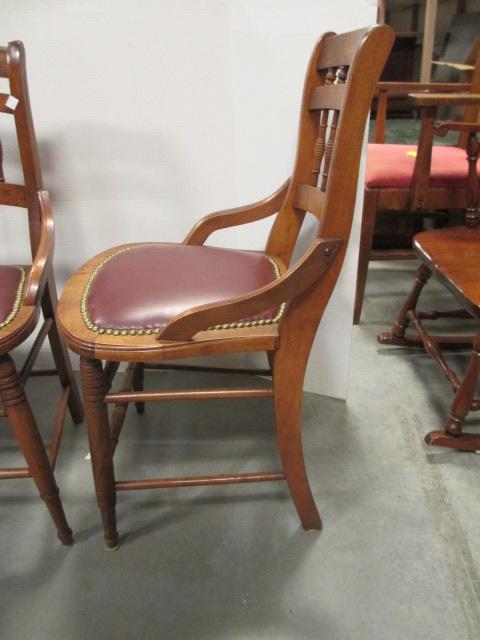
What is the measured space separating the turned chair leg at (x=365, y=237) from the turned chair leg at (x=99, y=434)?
110 centimetres

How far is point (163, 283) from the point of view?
33.4 inches

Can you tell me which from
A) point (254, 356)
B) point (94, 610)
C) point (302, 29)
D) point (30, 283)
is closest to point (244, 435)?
point (254, 356)

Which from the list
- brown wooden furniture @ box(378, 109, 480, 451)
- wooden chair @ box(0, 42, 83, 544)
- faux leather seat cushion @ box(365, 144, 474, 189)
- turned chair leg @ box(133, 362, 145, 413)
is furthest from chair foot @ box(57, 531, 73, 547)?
faux leather seat cushion @ box(365, 144, 474, 189)

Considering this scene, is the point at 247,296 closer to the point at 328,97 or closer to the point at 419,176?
the point at 328,97

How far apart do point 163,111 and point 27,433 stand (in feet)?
2.66

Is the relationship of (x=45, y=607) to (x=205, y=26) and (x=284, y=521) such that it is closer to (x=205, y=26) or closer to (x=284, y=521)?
(x=284, y=521)

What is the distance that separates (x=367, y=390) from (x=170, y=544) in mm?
761

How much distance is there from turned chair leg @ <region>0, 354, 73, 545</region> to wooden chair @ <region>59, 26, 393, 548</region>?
0.36 ft

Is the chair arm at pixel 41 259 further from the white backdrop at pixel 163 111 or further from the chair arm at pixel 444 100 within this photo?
the chair arm at pixel 444 100

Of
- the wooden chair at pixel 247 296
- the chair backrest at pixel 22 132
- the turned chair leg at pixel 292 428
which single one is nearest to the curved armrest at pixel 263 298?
the wooden chair at pixel 247 296

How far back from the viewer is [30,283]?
88cm

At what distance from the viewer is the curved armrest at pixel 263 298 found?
0.74m

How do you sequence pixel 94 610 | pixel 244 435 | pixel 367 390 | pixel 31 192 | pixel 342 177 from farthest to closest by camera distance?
1. pixel 367 390
2. pixel 244 435
3. pixel 31 192
4. pixel 94 610
5. pixel 342 177

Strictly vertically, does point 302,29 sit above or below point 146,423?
above
